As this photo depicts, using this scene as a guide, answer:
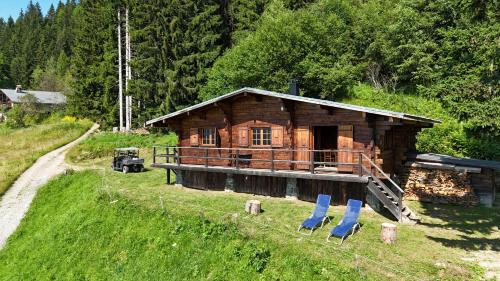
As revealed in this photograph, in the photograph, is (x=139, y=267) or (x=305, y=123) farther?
(x=305, y=123)

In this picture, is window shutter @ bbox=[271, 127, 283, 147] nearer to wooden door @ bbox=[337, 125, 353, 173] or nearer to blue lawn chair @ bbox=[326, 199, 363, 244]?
wooden door @ bbox=[337, 125, 353, 173]

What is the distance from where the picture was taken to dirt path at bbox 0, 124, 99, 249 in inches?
923

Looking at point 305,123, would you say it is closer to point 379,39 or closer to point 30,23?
point 379,39

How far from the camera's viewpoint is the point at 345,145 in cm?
1853

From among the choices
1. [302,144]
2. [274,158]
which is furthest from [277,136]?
[302,144]

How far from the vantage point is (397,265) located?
11.5 meters

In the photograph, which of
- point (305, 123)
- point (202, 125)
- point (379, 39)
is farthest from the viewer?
point (379, 39)

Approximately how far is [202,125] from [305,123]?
6.63m

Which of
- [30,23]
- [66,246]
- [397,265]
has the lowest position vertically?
[66,246]

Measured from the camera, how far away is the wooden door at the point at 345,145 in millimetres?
18375

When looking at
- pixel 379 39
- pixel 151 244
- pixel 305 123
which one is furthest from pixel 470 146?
pixel 151 244

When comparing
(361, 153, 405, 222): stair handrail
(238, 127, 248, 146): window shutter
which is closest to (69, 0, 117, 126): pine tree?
(238, 127, 248, 146): window shutter

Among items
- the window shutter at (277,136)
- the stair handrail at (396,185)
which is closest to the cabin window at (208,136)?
the window shutter at (277,136)

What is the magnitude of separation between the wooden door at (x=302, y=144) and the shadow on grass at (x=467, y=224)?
587cm
